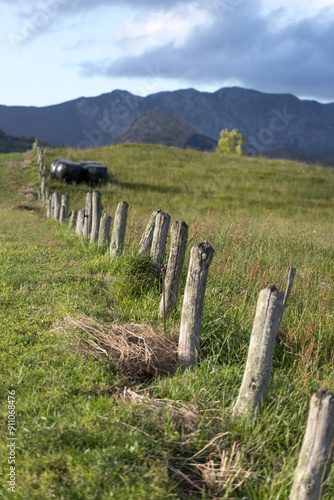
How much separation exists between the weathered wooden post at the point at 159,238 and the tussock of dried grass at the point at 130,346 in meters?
1.51

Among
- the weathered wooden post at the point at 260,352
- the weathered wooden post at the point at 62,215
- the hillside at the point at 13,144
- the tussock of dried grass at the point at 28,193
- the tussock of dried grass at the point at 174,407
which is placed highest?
the hillside at the point at 13,144

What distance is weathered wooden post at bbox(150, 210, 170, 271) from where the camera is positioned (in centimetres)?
527

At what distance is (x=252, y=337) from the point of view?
278 centimetres

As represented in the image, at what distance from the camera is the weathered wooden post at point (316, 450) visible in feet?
6.27

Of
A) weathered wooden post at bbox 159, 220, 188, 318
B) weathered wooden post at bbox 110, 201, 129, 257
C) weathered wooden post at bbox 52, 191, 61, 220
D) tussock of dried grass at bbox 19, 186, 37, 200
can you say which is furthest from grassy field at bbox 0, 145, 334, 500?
tussock of dried grass at bbox 19, 186, 37, 200

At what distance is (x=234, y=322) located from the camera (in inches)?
162

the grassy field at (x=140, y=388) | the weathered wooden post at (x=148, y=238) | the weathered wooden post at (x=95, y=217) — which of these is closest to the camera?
the grassy field at (x=140, y=388)

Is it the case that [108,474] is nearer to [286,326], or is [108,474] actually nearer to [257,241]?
[286,326]

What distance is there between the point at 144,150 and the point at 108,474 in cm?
3082

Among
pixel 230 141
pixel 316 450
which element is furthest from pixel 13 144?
pixel 316 450

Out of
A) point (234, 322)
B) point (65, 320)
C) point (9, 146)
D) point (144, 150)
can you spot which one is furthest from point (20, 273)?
point (9, 146)

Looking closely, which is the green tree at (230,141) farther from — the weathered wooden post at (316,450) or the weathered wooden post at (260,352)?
the weathered wooden post at (316,450)

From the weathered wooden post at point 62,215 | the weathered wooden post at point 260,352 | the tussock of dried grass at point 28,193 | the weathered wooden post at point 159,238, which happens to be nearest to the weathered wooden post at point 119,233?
the weathered wooden post at point 159,238

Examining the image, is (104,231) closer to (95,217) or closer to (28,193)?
→ (95,217)
